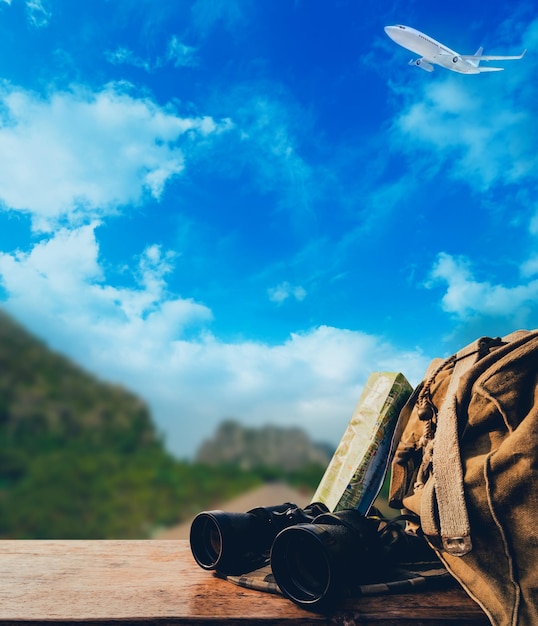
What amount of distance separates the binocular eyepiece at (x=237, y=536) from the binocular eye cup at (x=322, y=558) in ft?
0.51

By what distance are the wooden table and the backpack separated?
0.26 feet

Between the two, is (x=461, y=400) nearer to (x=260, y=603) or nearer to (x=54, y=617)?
(x=260, y=603)

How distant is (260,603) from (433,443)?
503 millimetres

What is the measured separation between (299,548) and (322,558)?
0.21 ft

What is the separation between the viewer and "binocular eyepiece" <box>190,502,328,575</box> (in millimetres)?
1194

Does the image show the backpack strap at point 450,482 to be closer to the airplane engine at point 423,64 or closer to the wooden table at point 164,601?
the wooden table at point 164,601

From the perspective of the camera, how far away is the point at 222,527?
1187 mm

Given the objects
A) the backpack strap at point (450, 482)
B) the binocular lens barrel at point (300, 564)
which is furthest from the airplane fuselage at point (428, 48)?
the binocular lens barrel at point (300, 564)

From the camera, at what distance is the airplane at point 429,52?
36.7 feet

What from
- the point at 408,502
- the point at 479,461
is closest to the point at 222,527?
the point at 408,502

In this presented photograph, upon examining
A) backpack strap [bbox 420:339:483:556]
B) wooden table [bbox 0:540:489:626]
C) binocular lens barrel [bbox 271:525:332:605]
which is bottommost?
wooden table [bbox 0:540:489:626]

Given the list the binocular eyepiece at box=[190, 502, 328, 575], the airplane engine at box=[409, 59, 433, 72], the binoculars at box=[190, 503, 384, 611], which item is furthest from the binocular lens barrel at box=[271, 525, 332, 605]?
the airplane engine at box=[409, 59, 433, 72]

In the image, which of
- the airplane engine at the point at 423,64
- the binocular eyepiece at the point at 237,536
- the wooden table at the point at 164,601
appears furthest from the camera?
the airplane engine at the point at 423,64

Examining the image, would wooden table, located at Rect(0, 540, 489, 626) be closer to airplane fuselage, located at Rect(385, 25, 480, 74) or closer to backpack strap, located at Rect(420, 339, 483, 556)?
backpack strap, located at Rect(420, 339, 483, 556)
